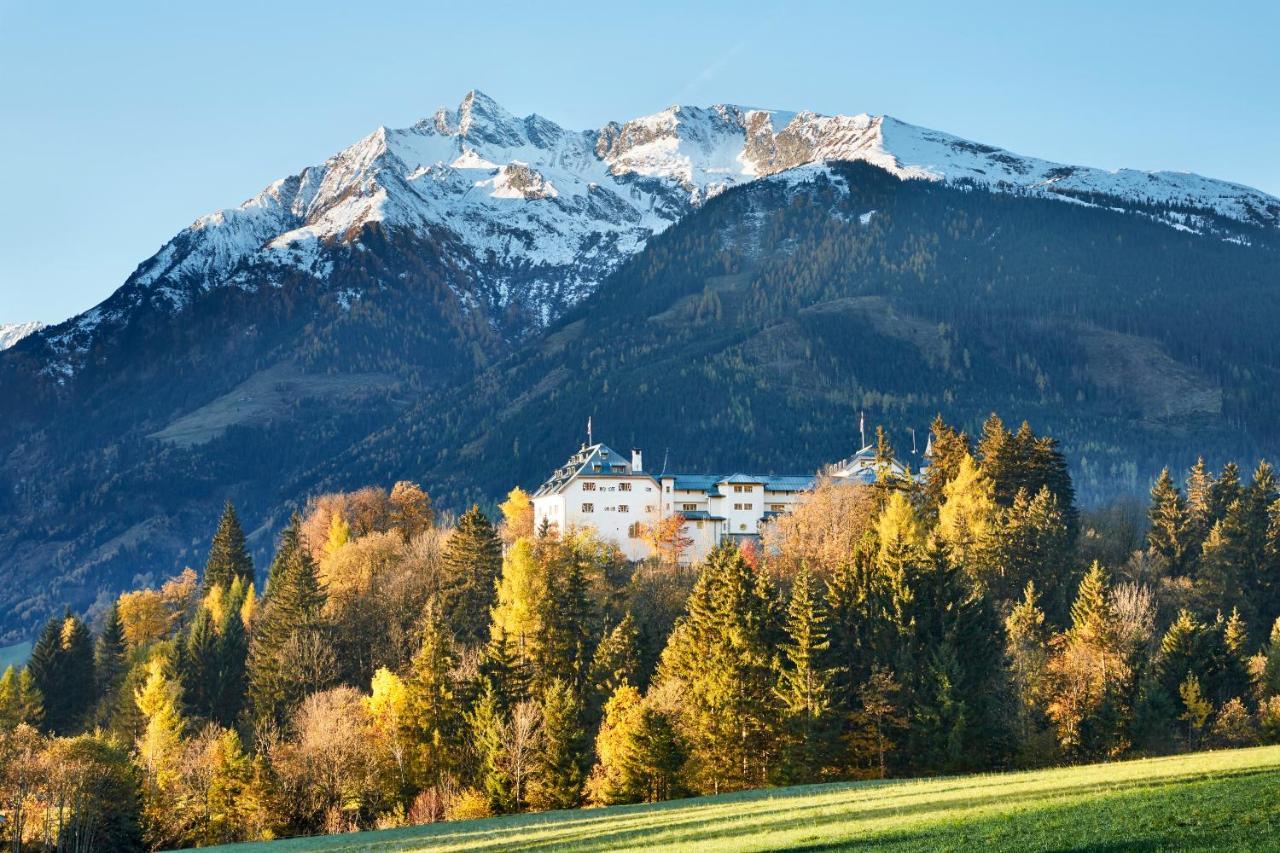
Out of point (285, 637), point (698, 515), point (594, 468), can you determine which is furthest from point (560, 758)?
point (698, 515)

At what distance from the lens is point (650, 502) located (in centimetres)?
13675

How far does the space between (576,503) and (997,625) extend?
55.0 metres

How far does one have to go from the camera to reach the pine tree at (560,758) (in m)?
78.9

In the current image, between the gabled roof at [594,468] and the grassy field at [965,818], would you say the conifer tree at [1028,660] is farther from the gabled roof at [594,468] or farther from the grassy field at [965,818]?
the gabled roof at [594,468]

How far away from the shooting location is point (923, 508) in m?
115

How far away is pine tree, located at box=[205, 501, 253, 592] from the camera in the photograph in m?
155

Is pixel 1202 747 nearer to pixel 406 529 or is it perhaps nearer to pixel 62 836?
pixel 62 836

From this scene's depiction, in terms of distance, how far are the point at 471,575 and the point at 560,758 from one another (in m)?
36.0

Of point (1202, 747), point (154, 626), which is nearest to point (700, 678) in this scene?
point (1202, 747)

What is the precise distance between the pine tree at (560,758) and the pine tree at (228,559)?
79584mm

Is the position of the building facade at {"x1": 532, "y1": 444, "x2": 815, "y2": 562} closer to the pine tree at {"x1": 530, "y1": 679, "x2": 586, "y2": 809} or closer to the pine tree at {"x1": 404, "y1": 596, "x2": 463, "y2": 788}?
the pine tree at {"x1": 404, "y1": 596, "x2": 463, "y2": 788}

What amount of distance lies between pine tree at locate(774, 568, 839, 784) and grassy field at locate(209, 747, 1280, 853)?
13.3 meters

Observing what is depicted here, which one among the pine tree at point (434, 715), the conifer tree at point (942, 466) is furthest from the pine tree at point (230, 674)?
the conifer tree at point (942, 466)

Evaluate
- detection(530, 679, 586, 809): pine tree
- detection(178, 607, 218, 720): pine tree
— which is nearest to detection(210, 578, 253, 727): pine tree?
detection(178, 607, 218, 720): pine tree
